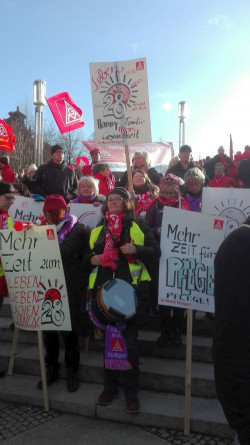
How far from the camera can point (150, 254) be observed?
11.0 ft

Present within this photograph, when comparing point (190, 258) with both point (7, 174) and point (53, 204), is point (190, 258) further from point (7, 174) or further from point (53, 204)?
point (7, 174)

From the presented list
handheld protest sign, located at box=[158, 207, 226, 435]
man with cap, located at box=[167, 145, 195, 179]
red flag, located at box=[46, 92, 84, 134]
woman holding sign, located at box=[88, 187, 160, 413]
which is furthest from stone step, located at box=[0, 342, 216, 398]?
red flag, located at box=[46, 92, 84, 134]

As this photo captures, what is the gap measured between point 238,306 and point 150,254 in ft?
6.64

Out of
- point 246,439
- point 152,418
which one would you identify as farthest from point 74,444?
point 246,439

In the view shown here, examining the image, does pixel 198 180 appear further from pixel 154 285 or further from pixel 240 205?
pixel 154 285

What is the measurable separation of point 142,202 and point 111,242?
1.70 m

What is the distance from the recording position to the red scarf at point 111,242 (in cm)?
332

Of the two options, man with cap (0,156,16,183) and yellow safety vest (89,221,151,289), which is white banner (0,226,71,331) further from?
man with cap (0,156,16,183)

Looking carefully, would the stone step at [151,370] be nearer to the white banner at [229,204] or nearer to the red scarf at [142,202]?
the white banner at [229,204]

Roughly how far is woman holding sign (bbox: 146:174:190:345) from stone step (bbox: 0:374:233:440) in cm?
61

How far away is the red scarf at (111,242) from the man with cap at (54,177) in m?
2.56

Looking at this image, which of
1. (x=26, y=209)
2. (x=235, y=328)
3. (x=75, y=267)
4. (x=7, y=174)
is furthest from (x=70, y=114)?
(x=235, y=328)

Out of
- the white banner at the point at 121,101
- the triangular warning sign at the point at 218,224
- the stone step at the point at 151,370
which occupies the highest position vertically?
the white banner at the point at 121,101

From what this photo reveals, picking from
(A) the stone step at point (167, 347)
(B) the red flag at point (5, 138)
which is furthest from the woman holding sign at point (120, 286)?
(B) the red flag at point (5, 138)
